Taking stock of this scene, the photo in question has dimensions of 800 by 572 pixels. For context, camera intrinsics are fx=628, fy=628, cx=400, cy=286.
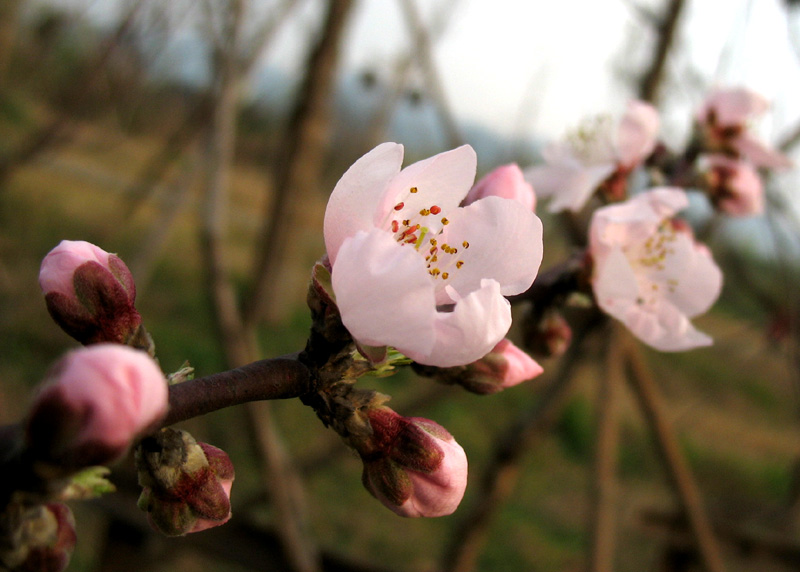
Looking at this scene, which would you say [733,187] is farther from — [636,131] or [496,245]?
[496,245]

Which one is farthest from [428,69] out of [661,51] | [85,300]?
[85,300]

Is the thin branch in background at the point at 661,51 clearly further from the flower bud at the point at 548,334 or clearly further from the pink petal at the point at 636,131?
the flower bud at the point at 548,334

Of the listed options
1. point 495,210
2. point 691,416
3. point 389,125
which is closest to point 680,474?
point 495,210

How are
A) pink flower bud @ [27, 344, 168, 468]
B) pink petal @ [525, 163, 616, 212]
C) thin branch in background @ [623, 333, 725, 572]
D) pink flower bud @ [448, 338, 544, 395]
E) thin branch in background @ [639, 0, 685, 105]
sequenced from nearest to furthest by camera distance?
pink flower bud @ [27, 344, 168, 468] < pink flower bud @ [448, 338, 544, 395] < pink petal @ [525, 163, 616, 212] < thin branch in background @ [639, 0, 685, 105] < thin branch in background @ [623, 333, 725, 572]

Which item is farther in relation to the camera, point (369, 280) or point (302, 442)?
point (302, 442)

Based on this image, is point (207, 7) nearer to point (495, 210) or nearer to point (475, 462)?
point (495, 210)

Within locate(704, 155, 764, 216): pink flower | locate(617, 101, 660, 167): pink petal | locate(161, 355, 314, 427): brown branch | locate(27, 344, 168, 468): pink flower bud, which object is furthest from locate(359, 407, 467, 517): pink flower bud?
locate(704, 155, 764, 216): pink flower

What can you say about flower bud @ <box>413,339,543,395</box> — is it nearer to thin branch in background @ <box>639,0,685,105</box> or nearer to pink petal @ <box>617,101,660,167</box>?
pink petal @ <box>617,101,660,167</box>
